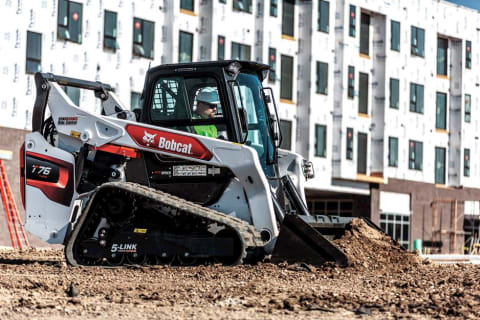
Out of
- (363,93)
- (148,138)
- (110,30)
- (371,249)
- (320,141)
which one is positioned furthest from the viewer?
(363,93)

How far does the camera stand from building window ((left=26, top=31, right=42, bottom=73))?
113 ft

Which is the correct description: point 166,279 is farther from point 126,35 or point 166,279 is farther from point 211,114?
point 126,35

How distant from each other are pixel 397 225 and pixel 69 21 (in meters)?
24.1

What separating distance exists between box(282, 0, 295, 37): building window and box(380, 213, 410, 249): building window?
12.0m

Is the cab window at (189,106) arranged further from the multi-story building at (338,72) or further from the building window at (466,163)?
the building window at (466,163)

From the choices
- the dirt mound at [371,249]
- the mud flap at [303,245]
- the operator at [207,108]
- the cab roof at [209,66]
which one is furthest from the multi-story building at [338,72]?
the mud flap at [303,245]

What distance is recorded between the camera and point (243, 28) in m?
43.2

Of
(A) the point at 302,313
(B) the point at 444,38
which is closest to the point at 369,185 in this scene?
(B) the point at 444,38

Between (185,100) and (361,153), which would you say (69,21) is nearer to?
(361,153)

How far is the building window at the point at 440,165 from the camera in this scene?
5509 centimetres

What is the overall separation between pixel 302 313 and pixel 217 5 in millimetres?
33689

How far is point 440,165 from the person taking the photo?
182 ft

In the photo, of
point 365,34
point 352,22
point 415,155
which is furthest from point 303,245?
point 415,155

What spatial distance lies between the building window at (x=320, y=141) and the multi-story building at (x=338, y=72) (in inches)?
2.8
